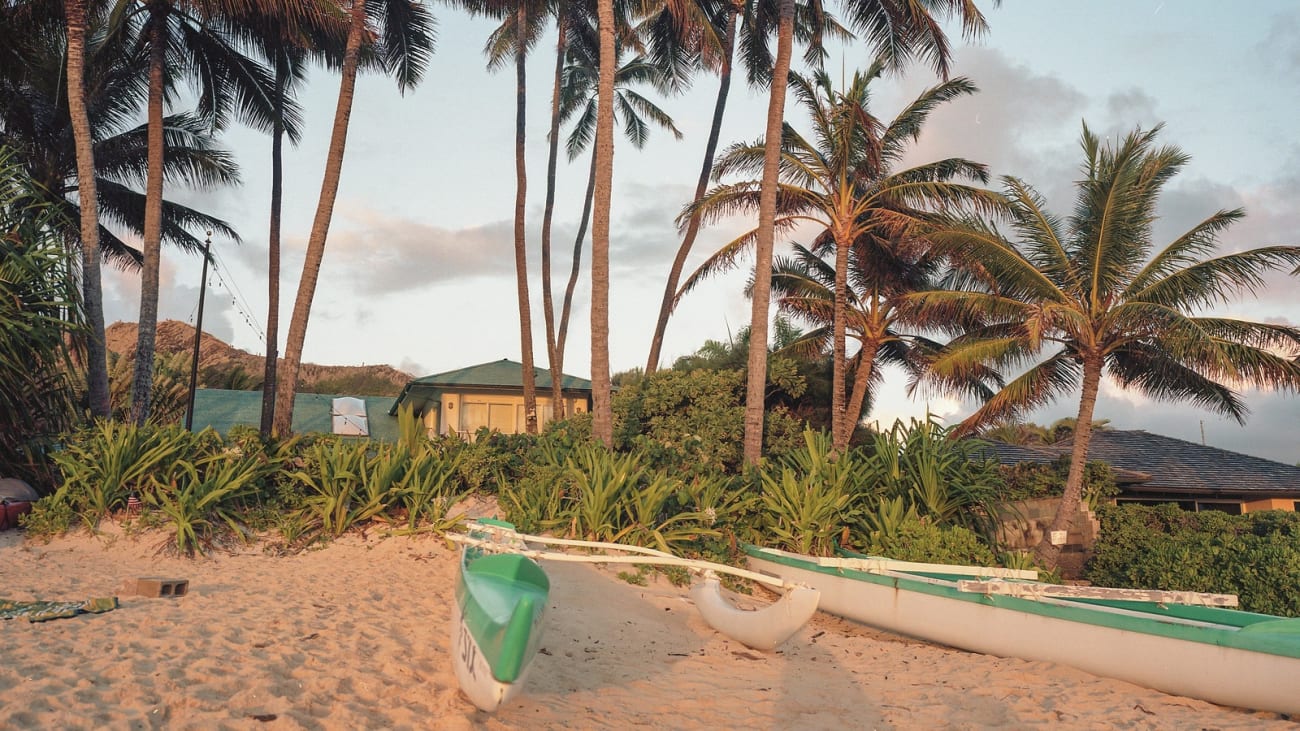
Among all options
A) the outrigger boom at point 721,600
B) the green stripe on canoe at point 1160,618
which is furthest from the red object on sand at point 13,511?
the green stripe on canoe at point 1160,618

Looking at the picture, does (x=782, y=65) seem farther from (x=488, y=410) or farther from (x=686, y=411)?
(x=488, y=410)

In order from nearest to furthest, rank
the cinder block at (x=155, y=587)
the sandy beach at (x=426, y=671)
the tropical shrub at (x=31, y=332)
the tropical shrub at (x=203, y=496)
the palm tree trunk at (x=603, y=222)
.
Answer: the sandy beach at (x=426, y=671) → the cinder block at (x=155, y=587) → the tropical shrub at (x=203, y=496) → the tropical shrub at (x=31, y=332) → the palm tree trunk at (x=603, y=222)

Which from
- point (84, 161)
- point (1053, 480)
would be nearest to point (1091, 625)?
point (1053, 480)

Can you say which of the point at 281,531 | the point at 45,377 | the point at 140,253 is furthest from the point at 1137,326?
the point at 140,253

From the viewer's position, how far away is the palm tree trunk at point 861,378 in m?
19.2

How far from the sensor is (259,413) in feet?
84.0

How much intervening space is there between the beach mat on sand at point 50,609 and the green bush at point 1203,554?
13640mm

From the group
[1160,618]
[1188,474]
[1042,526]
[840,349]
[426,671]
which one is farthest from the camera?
[1188,474]

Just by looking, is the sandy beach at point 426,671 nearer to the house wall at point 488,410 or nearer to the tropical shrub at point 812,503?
the tropical shrub at point 812,503

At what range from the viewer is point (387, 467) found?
988 cm

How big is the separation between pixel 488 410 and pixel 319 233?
37.4 ft

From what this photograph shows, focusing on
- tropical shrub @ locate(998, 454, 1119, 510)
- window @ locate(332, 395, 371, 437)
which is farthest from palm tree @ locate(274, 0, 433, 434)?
tropical shrub @ locate(998, 454, 1119, 510)

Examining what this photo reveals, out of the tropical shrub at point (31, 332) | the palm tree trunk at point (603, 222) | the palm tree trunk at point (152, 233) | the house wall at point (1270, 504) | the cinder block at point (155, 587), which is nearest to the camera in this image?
the cinder block at point (155, 587)

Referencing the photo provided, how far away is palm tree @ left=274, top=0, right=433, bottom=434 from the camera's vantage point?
13.1 m
